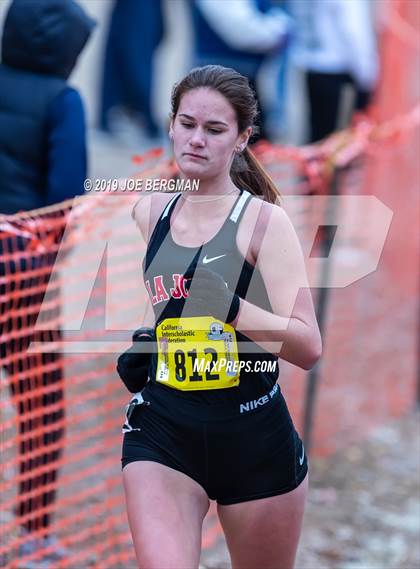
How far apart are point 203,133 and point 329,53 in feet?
18.5

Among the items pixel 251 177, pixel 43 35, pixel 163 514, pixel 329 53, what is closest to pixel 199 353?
pixel 163 514

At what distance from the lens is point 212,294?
298cm

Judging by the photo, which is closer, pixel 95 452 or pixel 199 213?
pixel 199 213

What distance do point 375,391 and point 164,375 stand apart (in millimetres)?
3930

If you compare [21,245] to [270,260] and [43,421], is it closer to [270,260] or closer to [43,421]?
[43,421]

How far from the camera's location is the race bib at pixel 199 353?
10.6ft

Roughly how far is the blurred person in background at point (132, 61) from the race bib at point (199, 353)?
699cm

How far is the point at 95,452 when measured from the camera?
547 centimetres

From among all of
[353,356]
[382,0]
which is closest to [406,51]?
[382,0]

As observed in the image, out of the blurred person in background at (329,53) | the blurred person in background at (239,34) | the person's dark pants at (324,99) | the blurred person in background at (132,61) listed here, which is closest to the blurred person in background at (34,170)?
the blurred person in background at (239,34)

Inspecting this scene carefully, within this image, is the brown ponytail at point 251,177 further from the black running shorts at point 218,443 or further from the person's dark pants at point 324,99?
the person's dark pants at point 324,99

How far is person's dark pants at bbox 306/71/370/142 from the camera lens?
8.73 metres

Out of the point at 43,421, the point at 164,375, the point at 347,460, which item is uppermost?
the point at 164,375

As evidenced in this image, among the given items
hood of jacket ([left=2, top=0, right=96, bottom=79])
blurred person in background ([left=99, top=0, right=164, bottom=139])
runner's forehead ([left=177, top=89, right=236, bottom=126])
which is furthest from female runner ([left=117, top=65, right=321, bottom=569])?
blurred person in background ([left=99, top=0, right=164, bottom=139])
